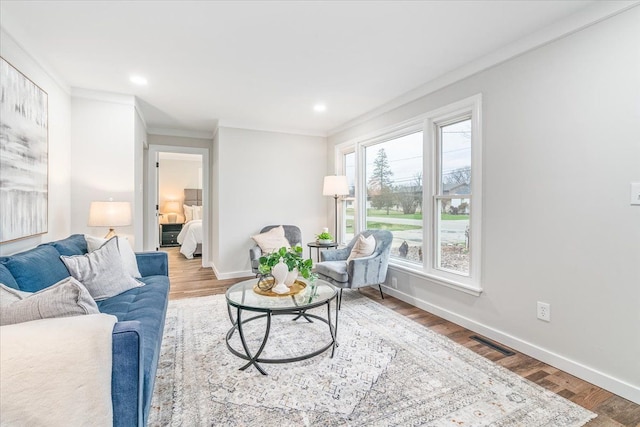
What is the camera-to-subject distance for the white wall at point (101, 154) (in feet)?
11.4

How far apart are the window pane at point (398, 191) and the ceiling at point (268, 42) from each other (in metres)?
0.70

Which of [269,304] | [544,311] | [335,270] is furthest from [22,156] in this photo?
[544,311]

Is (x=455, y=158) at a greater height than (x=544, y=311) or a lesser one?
greater

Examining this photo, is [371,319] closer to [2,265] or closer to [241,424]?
[241,424]

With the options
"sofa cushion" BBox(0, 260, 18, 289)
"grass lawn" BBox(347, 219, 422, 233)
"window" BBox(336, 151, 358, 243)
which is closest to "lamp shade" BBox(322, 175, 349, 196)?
"window" BBox(336, 151, 358, 243)

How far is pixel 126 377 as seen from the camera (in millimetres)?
1177

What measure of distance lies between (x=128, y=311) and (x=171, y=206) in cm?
781

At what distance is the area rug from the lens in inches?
67.5

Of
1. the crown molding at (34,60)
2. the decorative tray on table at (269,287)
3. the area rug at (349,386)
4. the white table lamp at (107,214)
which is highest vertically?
the crown molding at (34,60)

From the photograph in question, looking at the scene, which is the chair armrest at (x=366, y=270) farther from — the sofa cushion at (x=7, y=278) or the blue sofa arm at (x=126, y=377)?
the sofa cushion at (x=7, y=278)

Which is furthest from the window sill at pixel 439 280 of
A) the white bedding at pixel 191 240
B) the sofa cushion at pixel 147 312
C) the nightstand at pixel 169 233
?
the nightstand at pixel 169 233

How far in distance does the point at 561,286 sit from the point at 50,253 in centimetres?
363

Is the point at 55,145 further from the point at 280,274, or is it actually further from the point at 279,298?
the point at 279,298

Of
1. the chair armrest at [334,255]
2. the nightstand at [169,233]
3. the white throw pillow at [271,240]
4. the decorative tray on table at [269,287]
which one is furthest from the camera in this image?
the nightstand at [169,233]
